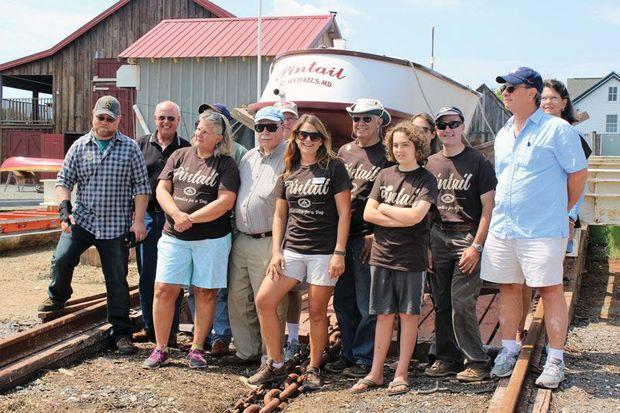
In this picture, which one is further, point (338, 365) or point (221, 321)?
point (221, 321)

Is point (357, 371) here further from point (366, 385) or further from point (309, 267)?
point (309, 267)

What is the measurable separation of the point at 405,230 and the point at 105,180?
2471 mm

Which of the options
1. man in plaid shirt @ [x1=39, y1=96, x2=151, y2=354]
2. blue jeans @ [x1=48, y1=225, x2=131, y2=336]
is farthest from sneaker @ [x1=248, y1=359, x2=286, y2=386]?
blue jeans @ [x1=48, y1=225, x2=131, y2=336]

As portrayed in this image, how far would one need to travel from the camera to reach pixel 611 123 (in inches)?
2349

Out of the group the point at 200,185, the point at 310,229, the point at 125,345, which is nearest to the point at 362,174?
the point at 310,229

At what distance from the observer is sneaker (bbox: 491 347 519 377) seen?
4.71 m

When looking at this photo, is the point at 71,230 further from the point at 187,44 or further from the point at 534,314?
the point at 187,44

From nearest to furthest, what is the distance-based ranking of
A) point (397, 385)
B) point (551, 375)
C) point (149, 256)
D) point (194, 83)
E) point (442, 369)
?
point (551, 375), point (397, 385), point (442, 369), point (149, 256), point (194, 83)

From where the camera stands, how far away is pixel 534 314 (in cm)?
608

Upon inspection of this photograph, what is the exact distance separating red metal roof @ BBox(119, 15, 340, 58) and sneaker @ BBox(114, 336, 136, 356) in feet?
46.6

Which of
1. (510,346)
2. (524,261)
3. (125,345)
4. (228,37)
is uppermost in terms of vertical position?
(228,37)

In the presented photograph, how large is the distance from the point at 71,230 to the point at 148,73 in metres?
15.7

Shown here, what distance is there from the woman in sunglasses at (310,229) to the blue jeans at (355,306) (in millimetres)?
301

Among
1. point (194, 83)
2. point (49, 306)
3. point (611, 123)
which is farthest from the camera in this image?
point (611, 123)
